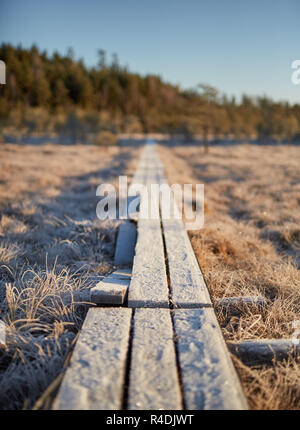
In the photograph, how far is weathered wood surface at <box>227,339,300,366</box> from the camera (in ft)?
5.55

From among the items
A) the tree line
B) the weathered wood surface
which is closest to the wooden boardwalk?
the weathered wood surface

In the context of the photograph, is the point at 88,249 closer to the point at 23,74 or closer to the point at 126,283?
the point at 126,283

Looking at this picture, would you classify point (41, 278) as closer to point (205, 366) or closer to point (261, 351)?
point (205, 366)

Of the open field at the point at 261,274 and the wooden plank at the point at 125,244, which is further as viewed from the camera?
the wooden plank at the point at 125,244

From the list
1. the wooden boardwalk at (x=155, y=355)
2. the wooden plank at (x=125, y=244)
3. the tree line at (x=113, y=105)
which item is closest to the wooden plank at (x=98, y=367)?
the wooden boardwalk at (x=155, y=355)

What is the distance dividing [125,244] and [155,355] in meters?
2.16

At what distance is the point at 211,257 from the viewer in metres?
3.24

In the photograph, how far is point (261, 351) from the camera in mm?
1693

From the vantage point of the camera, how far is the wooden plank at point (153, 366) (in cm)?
123

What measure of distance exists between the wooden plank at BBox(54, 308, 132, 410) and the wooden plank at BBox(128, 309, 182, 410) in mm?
62

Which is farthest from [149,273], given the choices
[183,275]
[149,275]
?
[183,275]

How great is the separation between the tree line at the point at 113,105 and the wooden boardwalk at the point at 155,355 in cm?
2626

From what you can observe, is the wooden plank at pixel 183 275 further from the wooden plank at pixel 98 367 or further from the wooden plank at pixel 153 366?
the wooden plank at pixel 98 367
